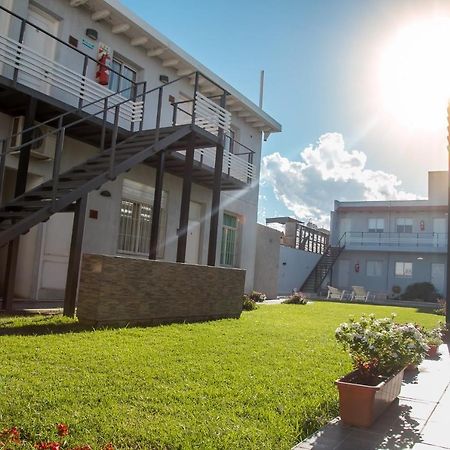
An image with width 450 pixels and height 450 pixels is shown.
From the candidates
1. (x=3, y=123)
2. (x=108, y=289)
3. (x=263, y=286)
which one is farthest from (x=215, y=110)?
(x=263, y=286)

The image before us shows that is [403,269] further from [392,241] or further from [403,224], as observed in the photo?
[403,224]

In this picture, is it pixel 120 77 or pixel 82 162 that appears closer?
pixel 82 162

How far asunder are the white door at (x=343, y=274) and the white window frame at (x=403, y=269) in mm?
3491

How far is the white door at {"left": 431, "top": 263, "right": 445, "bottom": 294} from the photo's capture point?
34156 millimetres

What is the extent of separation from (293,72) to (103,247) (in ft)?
21.7

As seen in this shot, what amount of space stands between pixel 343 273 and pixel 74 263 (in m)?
31.3

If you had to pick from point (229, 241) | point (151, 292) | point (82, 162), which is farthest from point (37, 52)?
point (229, 241)

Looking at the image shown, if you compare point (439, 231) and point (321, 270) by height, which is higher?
point (439, 231)

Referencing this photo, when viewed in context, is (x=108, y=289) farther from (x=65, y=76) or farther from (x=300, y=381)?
(x=65, y=76)

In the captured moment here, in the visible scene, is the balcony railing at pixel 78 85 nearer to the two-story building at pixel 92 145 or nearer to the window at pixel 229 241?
the two-story building at pixel 92 145

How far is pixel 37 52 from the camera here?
1083 centimetres

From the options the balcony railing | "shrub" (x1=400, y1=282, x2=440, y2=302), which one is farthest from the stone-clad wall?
"shrub" (x1=400, y1=282, x2=440, y2=302)

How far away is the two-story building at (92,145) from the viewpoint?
9.35 meters

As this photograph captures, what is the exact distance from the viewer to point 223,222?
18734 millimetres
